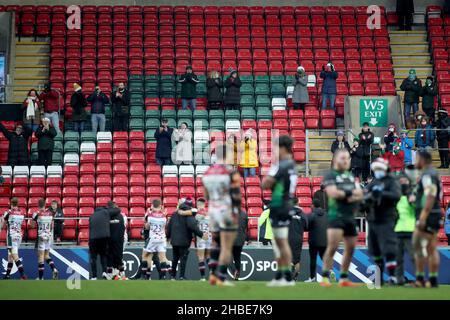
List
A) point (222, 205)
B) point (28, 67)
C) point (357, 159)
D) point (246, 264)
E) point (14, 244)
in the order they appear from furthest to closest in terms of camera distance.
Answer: point (28, 67)
point (357, 159)
point (246, 264)
point (14, 244)
point (222, 205)

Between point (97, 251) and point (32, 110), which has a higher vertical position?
point (32, 110)

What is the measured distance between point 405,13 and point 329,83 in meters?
7.00

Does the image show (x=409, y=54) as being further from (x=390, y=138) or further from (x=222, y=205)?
(x=222, y=205)

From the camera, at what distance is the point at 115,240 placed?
1030 inches

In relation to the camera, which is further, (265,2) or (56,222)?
(265,2)

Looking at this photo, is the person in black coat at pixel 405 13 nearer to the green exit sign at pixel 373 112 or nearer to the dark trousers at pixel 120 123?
the green exit sign at pixel 373 112

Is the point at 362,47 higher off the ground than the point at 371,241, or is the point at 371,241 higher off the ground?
the point at 362,47

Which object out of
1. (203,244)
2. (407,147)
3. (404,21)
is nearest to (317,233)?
(203,244)

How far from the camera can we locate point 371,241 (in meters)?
17.8
